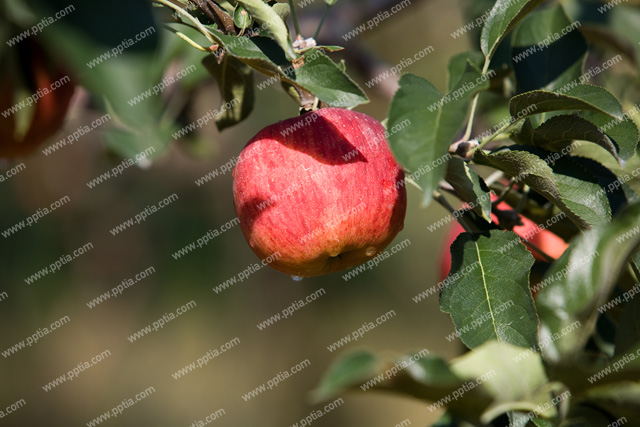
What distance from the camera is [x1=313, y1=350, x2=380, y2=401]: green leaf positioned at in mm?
500

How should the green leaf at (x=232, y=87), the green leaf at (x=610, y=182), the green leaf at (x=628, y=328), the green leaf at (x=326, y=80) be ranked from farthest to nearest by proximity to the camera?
the green leaf at (x=232, y=87)
the green leaf at (x=610, y=182)
the green leaf at (x=326, y=80)
the green leaf at (x=628, y=328)

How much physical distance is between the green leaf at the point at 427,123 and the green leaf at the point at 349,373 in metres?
0.20

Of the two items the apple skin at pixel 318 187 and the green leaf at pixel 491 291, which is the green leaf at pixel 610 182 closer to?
the green leaf at pixel 491 291

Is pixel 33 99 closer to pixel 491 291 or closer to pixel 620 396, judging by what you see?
pixel 491 291

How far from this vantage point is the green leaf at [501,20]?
2.79 ft

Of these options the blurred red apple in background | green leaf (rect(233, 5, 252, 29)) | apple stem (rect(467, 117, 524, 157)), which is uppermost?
the blurred red apple in background

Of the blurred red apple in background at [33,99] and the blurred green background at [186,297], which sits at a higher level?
the blurred red apple in background at [33,99]

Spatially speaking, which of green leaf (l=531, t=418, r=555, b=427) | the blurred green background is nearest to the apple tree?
green leaf (l=531, t=418, r=555, b=427)

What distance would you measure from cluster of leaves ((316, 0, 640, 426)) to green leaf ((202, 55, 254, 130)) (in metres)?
0.35

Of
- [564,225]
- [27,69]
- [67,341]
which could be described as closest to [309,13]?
[27,69]

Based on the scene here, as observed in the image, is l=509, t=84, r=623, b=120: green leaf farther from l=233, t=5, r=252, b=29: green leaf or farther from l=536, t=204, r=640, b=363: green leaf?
l=233, t=5, r=252, b=29: green leaf

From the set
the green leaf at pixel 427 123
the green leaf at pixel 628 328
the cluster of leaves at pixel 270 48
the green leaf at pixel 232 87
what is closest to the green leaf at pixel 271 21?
the cluster of leaves at pixel 270 48

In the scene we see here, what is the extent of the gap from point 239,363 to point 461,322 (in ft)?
10.5

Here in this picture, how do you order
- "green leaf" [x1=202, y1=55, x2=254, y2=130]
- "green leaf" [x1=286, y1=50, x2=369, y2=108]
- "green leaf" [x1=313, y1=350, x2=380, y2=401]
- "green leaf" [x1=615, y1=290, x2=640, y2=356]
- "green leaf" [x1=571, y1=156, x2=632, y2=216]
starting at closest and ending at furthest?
"green leaf" [x1=313, y1=350, x2=380, y2=401], "green leaf" [x1=615, y1=290, x2=640, y2=356], "green leaf" [x1=286, y1=50, x2=369, y2=108], "green leaf" [x1=571, y1=156, x2=632, y2=216], "green leaf" [x1=202, y1=55, x2=254, y2=130]
